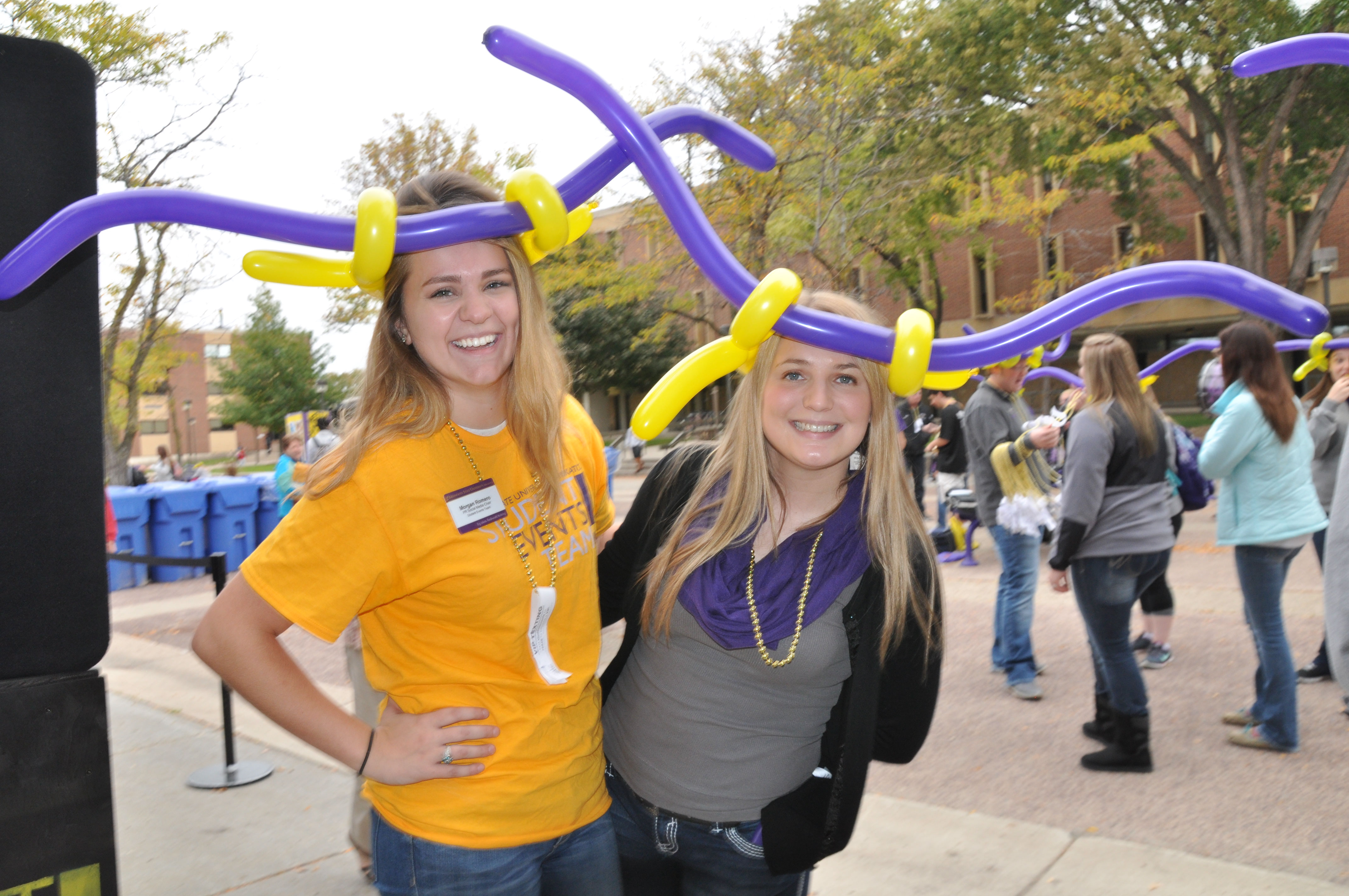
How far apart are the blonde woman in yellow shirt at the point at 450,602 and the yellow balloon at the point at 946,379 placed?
0.71 m

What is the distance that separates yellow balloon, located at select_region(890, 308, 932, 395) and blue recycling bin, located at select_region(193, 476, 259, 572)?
12065 millimetres

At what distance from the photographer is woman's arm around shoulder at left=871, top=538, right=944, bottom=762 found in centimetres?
188

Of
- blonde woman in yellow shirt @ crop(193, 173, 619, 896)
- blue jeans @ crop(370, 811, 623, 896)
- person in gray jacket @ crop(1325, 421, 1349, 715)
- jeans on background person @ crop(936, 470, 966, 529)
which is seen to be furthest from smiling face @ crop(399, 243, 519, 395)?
jeans on background person @ crop(936, 470, 966, 529)

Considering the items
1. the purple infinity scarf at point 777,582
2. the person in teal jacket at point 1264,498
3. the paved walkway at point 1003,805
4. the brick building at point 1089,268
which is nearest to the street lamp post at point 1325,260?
the brick building at point 1089,268

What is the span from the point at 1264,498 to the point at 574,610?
406 centimetres

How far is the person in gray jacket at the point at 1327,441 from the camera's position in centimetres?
548

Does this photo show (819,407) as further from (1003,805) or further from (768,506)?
(1003,805)

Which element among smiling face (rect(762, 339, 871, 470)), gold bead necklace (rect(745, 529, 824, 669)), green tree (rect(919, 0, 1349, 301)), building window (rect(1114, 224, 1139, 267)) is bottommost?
gold bead necklace (rect(745, 529, 824, 669))

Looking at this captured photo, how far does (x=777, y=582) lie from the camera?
77.2 inches

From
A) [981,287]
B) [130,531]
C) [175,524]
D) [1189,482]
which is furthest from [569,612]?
[981,287]

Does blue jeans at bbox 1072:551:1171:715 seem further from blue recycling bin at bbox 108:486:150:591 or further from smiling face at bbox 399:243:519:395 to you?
blue recycling bin at bbox 108:486:150:591

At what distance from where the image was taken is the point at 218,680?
22.2 feet

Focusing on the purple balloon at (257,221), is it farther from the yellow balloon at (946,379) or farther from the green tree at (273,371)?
the green tree at (273,371)

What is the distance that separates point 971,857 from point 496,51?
11.2ft
